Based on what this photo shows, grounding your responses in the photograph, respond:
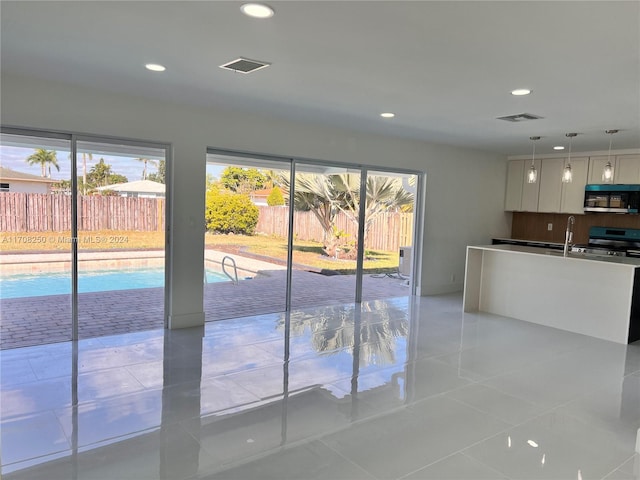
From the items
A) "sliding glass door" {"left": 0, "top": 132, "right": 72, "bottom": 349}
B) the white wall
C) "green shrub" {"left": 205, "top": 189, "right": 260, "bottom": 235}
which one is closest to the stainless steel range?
the white wall

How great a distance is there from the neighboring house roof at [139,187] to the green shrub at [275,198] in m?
1.40

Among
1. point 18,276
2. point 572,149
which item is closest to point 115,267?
point 18,276

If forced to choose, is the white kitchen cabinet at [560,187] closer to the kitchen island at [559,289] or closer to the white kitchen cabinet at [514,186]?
the white kitchen cabinet at [514,186]

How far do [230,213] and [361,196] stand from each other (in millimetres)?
2098

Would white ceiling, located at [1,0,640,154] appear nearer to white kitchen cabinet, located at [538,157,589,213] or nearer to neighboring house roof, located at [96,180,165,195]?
Result: neighboring house roof, located at [96,180,165,195]

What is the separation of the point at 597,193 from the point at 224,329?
621 cm

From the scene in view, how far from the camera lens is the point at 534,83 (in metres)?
3.69

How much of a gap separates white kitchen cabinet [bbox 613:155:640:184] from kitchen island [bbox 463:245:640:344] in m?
2.16

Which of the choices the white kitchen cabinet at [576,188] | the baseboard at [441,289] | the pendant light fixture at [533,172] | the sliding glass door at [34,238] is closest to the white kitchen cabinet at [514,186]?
the pendant light fixture at [533,172]

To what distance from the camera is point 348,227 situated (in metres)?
6.84

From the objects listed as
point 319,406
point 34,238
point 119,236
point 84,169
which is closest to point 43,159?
point 84,169

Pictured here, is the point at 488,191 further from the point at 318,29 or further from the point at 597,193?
the point at 318,29

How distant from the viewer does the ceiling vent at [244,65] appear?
3369 mm

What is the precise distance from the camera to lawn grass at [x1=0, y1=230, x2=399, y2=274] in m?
4.39
